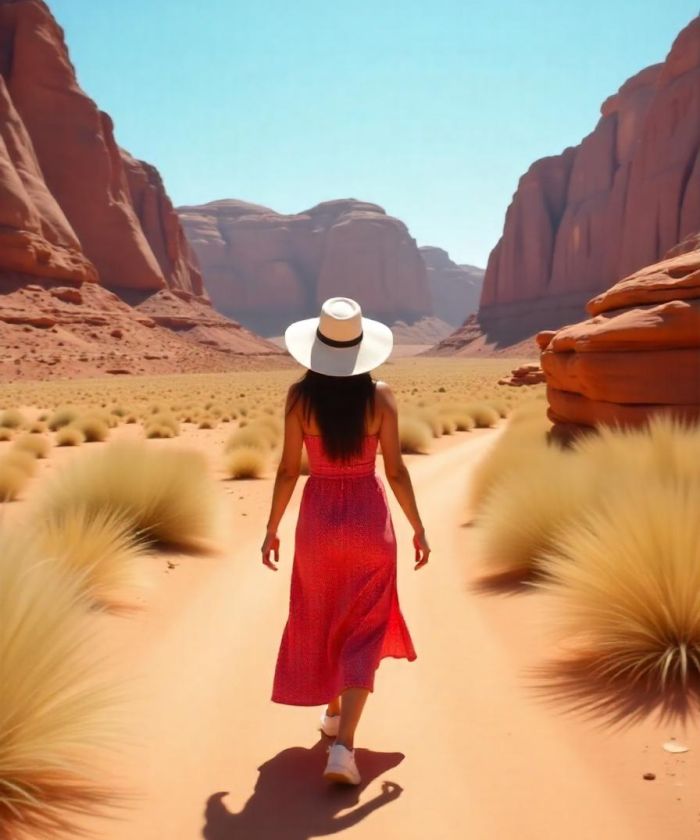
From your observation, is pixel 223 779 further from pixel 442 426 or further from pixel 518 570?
pixel 442 426

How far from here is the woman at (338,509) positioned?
371 cm

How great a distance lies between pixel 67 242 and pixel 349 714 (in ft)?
216

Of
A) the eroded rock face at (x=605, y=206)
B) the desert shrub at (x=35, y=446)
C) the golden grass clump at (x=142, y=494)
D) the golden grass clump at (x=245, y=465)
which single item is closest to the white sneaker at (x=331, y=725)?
the golden grass clump at (x=142, y=494)

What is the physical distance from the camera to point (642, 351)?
11.1 metres

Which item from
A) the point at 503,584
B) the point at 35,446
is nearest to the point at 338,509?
the point at 503,584

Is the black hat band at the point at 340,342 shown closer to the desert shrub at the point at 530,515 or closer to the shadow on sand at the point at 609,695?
the shadow on sand at the point at 609,695

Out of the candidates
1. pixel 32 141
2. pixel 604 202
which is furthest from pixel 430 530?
pixel 604 202

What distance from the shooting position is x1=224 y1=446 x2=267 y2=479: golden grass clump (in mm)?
12922

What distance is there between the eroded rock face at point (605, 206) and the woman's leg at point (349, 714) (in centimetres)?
7360

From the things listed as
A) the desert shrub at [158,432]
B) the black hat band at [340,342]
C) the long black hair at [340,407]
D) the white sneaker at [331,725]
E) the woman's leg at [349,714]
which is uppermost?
the black hat band at [340,342]

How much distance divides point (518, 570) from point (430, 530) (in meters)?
2.28

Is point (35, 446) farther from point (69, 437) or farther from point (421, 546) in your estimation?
point (421, 546)

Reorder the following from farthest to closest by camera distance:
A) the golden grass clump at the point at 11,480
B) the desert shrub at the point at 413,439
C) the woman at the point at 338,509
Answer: the desert shrub at the point at 413,439 < the golden grass clump at the point at 11,480 < the woman at the point at 338,509

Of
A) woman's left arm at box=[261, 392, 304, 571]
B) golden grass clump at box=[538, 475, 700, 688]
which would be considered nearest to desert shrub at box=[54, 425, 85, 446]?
golden grass clump at box=[538, 475, 700, 688]
